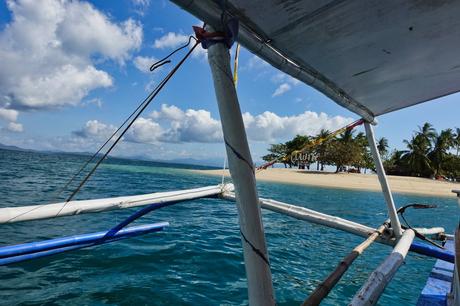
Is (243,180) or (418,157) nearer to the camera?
(243,180)

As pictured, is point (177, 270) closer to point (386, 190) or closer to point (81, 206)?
point (81, 206)

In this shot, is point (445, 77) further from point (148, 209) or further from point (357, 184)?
point (357, 184)

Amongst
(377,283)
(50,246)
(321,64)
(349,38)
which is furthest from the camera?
(50,246)

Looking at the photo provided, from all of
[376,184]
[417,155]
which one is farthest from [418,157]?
[376,184]

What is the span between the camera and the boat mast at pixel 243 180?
Answer: 1626 mm

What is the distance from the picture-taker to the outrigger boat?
5.68ft

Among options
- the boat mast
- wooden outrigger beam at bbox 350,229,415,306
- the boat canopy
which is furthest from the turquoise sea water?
the boat canopy

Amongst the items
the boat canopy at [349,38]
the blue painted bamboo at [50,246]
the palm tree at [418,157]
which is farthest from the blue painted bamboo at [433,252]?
the palm tree at [418,157]

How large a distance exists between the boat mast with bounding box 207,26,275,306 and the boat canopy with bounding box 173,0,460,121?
1.08 feet

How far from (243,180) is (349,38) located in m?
1.71

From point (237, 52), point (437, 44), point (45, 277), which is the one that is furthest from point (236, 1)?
point (45, 277)

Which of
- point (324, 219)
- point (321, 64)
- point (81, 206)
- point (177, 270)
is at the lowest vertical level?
point (177, 270)

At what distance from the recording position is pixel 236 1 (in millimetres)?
1744

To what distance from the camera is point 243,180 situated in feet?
5.65
